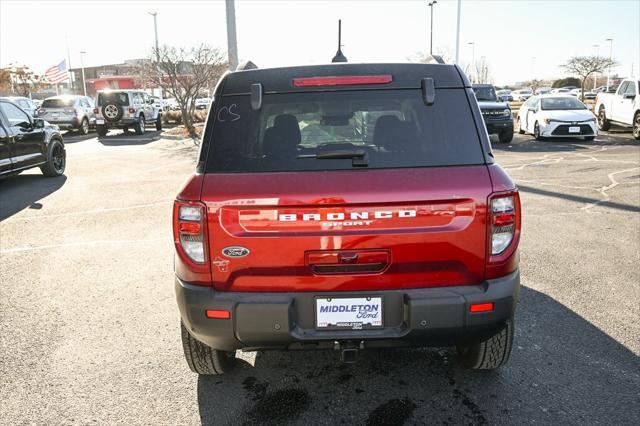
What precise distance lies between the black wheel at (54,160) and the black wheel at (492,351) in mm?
10797

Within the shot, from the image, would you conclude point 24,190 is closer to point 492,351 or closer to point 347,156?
point 347,156

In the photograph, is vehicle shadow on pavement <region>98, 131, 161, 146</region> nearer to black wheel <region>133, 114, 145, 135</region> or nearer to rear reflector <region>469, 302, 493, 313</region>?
black wheel <region>133, 114, 145, 135</region>

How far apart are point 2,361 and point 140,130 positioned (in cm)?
2152

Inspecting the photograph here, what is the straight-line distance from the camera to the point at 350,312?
2592 millimetres

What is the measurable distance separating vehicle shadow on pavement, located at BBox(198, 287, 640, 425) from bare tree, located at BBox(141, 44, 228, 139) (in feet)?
65.6

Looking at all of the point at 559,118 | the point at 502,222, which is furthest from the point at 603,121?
the point at 502,222

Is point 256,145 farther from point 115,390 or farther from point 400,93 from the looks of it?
point 115,390

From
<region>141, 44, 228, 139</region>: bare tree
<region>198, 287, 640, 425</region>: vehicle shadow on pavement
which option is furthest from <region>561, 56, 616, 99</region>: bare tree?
<region>198, 287, 640, 425</region>: vehicle shadow on pavement

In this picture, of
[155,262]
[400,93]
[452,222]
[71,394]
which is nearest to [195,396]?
[71,394]

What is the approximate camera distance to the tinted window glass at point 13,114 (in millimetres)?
10086

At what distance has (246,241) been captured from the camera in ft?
8.44

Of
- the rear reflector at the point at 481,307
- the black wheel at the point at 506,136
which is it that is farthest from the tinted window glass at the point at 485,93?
the rear reflector at the point at 481,307

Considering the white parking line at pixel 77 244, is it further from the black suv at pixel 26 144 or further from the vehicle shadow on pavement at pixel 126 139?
the vehicle shadow on pavement at pixel 126 139

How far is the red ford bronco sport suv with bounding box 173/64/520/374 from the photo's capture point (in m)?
2.54
